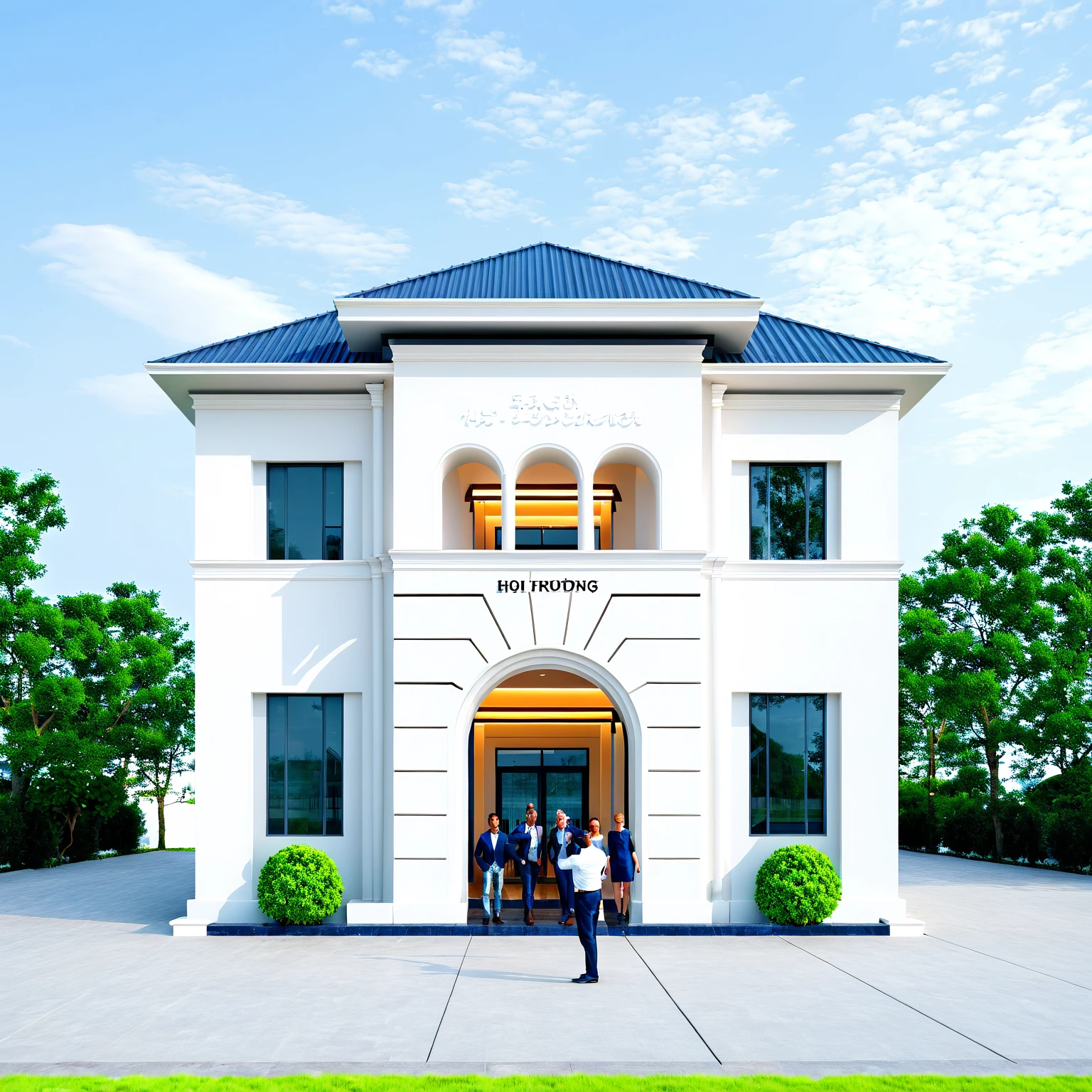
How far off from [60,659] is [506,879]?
684 inches

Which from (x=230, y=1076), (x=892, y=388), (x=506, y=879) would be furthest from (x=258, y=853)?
(x=892, y=388)

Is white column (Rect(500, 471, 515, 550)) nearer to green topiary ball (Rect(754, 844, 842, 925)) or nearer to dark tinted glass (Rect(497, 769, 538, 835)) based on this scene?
green topiary ball (Rect(754, 844, 842, 925))

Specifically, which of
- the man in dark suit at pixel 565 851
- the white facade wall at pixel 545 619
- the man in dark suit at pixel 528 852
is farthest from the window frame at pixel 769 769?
the man in dark suit at pixel 528 852

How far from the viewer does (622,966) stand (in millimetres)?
14445

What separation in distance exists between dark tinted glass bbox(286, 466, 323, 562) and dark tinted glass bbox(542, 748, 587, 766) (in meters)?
7.83

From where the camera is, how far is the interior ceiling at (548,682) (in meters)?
22.0

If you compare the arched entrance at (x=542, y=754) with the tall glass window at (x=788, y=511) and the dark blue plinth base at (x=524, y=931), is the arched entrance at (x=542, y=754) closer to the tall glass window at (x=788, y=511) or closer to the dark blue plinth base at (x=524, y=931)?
the dark blue plinth base at (x=524, y=931)

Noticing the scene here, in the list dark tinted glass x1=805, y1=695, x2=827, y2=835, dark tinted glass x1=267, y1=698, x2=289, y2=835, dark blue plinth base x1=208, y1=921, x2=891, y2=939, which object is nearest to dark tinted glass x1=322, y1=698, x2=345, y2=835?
dark tinted glass x1=267, y1=698, x2=289, y2=835

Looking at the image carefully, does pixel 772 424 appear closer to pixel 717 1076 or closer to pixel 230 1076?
pixel 717 1076

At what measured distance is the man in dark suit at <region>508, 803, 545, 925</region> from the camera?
17469 mm

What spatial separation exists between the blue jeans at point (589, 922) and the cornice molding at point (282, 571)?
760 cm

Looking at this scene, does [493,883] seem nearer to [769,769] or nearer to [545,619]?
[545,619]

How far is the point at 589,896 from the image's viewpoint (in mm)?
13367

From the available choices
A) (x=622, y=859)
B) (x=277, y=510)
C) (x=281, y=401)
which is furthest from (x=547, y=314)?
(x=622, y=859)
